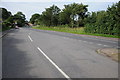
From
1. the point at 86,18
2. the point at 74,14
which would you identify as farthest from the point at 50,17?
the point at 86,18

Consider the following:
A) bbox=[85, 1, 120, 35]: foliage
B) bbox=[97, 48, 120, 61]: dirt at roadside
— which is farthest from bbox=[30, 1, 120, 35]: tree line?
bbox=[97, 48, 120, 61]: dirt at roadside

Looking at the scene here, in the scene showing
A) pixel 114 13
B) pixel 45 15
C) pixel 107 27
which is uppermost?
pixel 45 15

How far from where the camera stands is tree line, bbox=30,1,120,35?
2854 centimetres

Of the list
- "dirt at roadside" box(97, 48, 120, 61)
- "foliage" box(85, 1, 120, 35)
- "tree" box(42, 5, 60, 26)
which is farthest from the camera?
"tree" box(42, 5, 60, 26)

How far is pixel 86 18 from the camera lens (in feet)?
137

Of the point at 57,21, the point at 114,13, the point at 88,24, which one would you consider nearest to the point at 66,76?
the point at 114,13

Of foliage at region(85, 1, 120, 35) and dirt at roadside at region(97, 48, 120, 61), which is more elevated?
foliage at region(85, 1, 120, 35)

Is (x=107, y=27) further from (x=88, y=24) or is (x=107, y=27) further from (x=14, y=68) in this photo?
(x=14, y=68)

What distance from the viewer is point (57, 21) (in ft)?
277

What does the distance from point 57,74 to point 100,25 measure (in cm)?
2779

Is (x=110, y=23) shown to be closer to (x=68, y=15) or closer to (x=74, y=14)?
(x=74, y=14)

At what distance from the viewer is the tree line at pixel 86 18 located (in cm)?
2854

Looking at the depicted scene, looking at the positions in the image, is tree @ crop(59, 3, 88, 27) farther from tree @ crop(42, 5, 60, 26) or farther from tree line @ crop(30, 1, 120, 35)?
tree @ crop(42, 5, 60, 26)

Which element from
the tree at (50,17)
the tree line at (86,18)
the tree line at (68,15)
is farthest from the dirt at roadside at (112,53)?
the tree at (50,17)
